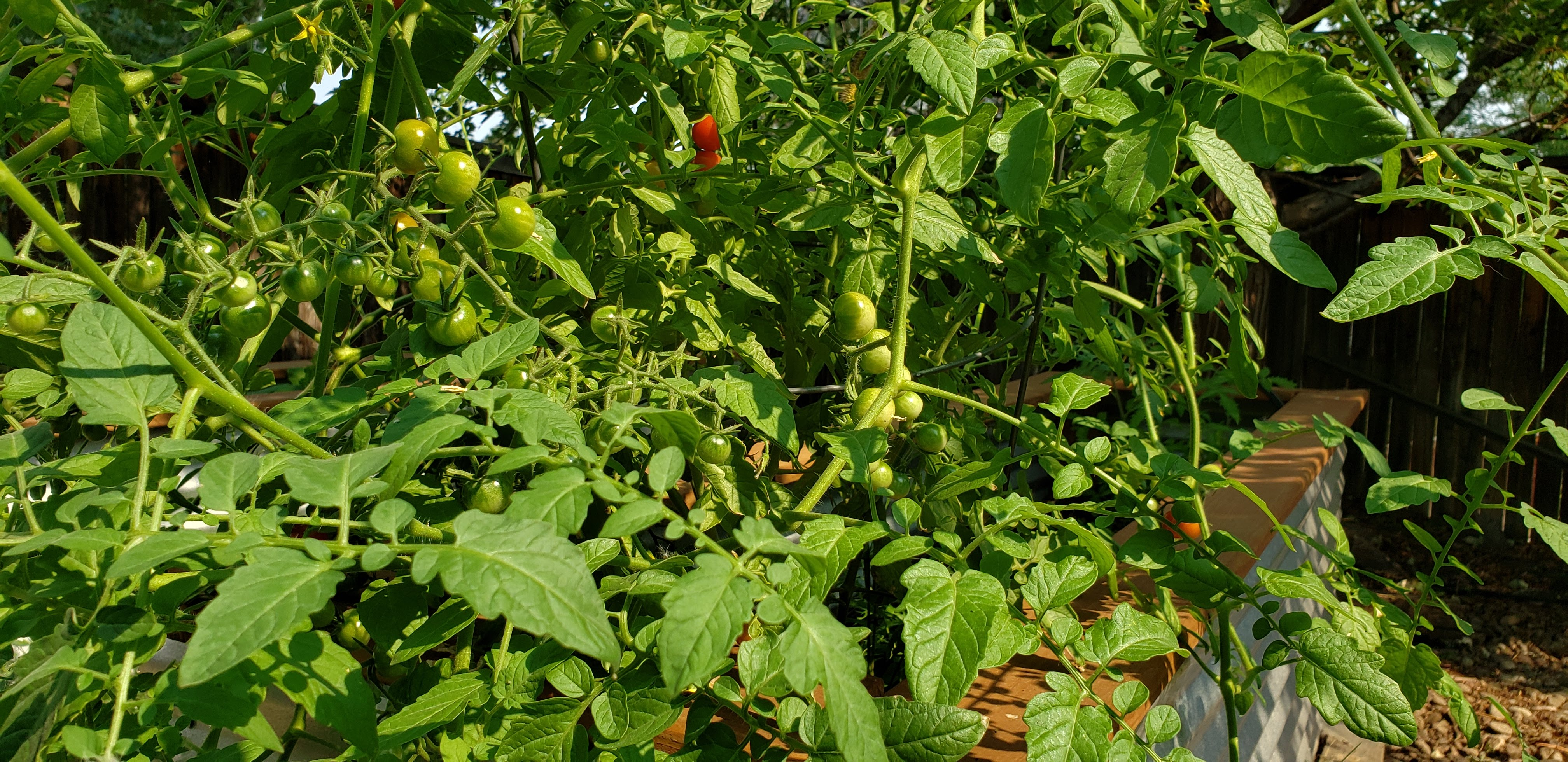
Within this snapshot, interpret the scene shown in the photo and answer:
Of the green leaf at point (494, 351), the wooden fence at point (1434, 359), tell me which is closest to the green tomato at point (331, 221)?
the green leaf at point (494, 351)

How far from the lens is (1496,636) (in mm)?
3432

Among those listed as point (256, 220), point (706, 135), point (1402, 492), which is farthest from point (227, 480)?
point (1402, 492)

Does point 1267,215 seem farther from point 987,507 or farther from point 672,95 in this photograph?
point 672,95

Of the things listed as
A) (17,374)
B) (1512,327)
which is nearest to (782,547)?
(17,374)

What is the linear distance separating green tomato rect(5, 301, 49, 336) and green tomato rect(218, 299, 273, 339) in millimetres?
97

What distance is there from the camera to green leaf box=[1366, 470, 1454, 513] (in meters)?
0.79

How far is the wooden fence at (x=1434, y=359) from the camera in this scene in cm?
479

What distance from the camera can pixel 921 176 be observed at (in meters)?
0.72

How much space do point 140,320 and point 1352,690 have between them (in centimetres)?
77

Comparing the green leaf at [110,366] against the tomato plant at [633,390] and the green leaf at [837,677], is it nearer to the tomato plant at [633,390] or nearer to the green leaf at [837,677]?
the tomato plant at [633,390]

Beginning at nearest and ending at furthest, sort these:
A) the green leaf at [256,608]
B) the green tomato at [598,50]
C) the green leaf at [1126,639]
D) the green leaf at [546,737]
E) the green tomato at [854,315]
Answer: the green leaf at [256,608], the green leaf at [546,737], the green leaf at [1126,639], the green tomato at [854,315], the green tomato at [598,50]

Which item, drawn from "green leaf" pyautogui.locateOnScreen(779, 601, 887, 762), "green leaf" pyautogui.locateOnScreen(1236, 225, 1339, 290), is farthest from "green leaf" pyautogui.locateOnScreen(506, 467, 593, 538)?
"green leaf" pyautogui.locateOnScreen(1236, 225, 1339, 290)

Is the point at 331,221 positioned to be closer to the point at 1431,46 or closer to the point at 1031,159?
the point at 1031,159

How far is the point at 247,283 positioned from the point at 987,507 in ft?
1.71
